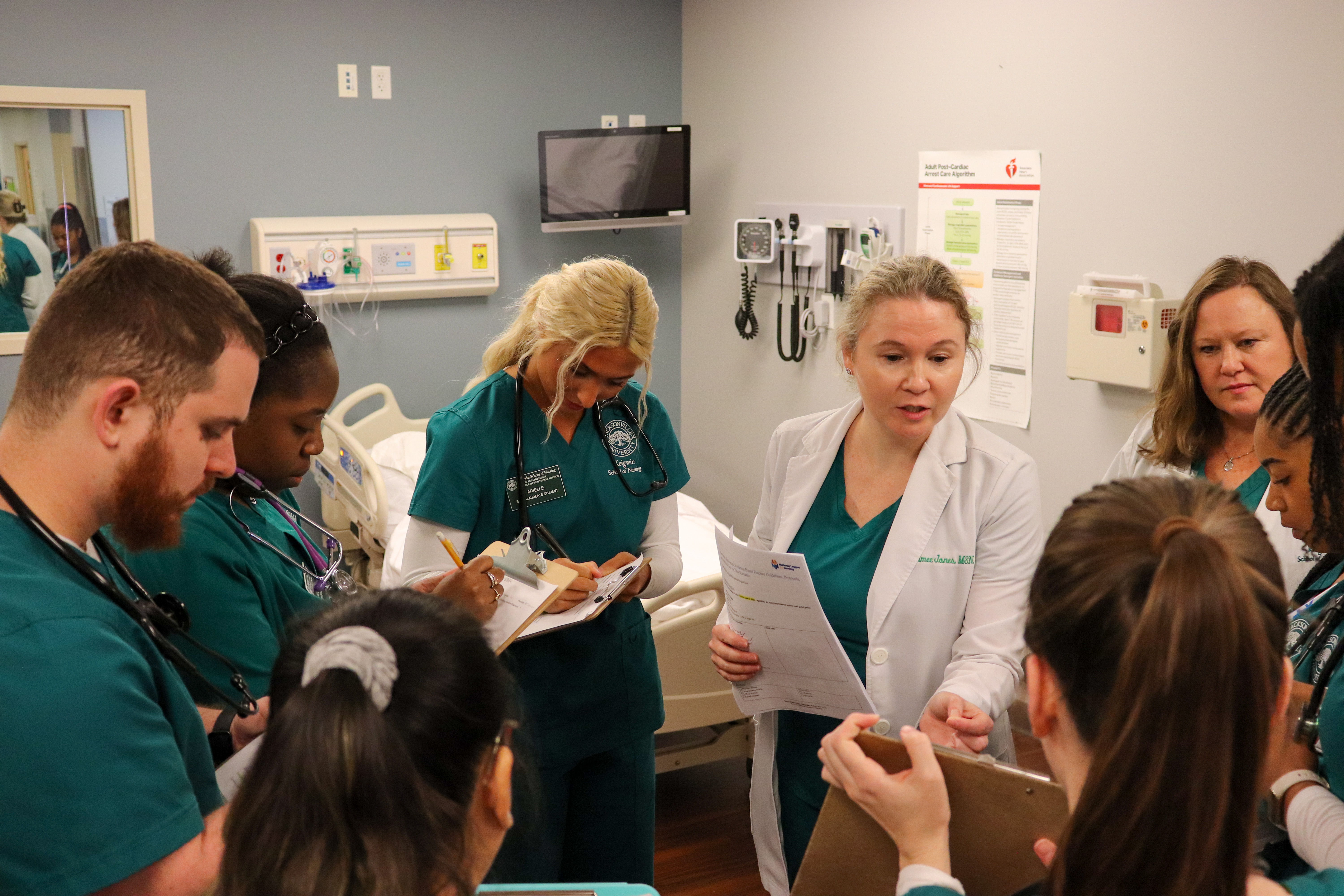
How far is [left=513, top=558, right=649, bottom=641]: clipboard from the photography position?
1735mm

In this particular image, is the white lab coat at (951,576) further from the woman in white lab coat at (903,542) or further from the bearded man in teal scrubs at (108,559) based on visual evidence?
the bearded man in teal scrubs at (108,559)

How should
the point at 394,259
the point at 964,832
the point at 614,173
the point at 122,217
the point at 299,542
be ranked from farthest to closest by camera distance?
1. the point at 614,173
2. the point at 394,259
3. the point at 122,217
4. the point at 299,542
5. the point at 964,832

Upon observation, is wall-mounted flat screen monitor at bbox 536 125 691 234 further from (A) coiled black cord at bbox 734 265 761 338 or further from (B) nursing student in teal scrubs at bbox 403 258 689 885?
(B) nursing student in teal scrubs at bbox 403 258 689 885

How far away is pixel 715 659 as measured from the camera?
1766mm

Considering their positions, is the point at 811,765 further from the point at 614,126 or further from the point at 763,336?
the point at 614,126

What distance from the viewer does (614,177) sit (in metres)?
4.27

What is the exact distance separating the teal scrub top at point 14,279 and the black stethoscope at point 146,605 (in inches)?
115

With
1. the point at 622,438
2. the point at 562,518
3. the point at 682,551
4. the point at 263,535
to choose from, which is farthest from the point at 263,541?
the point at 682,551

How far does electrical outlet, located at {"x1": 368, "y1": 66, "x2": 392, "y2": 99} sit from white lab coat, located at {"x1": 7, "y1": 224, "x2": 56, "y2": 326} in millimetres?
1268

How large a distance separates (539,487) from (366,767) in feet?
3.41

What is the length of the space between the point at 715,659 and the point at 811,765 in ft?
0.76

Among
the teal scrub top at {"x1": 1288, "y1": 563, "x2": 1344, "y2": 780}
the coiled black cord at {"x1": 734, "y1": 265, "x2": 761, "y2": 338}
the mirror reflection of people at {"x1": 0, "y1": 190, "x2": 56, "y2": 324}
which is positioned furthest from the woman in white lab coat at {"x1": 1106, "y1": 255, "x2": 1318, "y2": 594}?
the mirror reflection of people at {"x1": 0, "y1": 190, "x2": 56, "y2": 324}

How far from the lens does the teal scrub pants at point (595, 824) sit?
6.11 ft

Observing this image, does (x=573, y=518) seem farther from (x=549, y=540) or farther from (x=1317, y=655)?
(x=1317, y=655)
